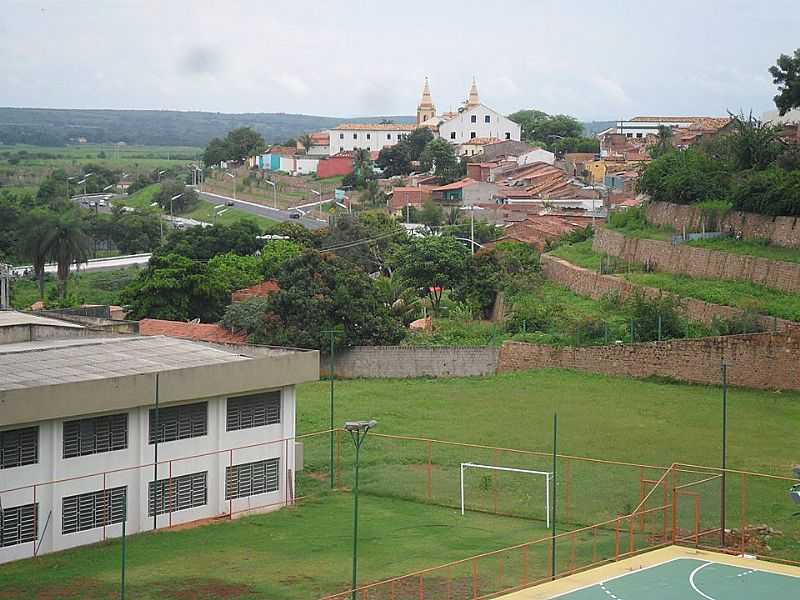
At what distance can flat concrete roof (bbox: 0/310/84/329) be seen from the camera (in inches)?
1331

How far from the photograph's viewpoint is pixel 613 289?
155 feet

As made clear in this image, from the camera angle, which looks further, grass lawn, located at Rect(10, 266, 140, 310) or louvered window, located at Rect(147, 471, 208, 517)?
grass lawn, located at Rect(10, 266, 140, 310)

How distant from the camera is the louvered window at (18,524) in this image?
2470cm

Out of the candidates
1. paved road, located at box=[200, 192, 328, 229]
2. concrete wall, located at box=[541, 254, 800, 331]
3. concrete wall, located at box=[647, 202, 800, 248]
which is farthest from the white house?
paved road, located at box=[200, 192, 328, 229]

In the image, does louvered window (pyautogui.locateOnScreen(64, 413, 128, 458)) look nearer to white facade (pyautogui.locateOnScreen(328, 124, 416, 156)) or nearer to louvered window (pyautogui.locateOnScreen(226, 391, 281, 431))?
louvered window (pyautogui.locateOnScreen(226, 391, 281, 431))

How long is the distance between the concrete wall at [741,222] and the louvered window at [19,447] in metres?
26.2

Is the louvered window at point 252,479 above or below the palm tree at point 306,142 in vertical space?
below

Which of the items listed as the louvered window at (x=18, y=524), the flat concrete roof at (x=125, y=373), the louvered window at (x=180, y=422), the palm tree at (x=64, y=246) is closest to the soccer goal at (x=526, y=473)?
the flat concrete roof at (x=125, y=373)

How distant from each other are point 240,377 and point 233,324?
18669 mm

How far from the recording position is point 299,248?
2591 inches

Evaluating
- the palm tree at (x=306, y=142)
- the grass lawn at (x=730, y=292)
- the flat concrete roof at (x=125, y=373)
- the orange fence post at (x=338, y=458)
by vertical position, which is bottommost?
the orange fence post at (x=338, y=458)

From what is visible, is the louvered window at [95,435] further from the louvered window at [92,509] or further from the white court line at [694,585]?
the white court line at [694,585]

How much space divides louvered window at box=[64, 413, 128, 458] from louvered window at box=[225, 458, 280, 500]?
2575 millimetres

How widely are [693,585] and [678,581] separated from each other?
1.06 ft
